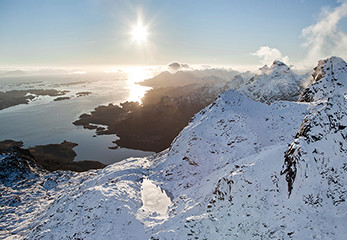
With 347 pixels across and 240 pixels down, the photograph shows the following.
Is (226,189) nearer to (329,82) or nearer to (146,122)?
(329,82)

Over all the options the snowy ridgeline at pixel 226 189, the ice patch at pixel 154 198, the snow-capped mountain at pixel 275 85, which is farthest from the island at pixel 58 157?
the snow-capped mountain at pixel 275 85

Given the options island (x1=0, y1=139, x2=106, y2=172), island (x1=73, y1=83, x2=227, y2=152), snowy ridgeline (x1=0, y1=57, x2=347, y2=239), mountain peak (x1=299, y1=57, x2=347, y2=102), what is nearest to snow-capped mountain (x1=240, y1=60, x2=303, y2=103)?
island (x1=73, y1=83, x2=227, y2=152)

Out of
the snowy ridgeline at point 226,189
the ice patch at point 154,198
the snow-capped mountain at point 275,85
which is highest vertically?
the snow-capped mountain at point 275,85

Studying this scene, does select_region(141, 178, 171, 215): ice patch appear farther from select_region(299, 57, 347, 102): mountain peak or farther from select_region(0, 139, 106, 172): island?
select_region(299, 57, 347, 102): mountain peak

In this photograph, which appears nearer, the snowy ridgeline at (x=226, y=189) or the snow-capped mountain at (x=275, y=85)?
the snowy ridgeline at (x=226, y=189)

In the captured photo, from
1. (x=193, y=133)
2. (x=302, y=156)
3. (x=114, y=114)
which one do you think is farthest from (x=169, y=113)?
(x=302, y=156)

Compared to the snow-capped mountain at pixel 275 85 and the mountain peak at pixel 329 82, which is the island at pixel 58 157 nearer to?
the mountain peak at pixel 329 82

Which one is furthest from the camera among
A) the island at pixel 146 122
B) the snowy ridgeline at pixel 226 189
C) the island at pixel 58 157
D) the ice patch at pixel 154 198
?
the island at pixel 146 122

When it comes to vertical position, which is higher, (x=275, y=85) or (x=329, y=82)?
(x=329, y=82)

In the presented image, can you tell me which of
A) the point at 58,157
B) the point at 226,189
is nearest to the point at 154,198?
the point at 226,189
